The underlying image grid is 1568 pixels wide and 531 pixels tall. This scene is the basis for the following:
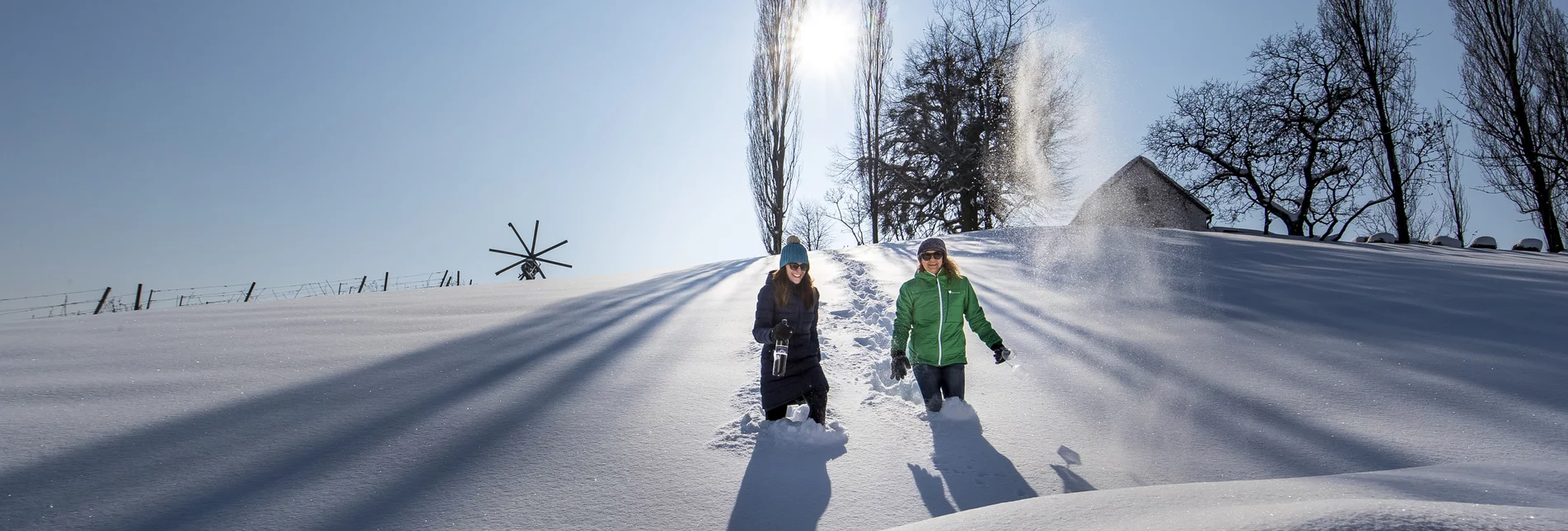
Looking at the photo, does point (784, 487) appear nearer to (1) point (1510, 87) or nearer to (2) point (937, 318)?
(2) point (937, 318)

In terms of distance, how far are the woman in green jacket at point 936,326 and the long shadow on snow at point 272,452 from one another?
2.23m

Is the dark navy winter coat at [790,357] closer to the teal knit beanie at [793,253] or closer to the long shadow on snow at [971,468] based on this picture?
the teal knit beanie at [793,253]

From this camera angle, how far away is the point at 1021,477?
3.05m

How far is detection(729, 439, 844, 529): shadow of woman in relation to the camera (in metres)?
2.62

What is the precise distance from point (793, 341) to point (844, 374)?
135cm

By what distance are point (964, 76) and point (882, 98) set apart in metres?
3.06

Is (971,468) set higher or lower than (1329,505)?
lower

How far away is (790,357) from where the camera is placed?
11.8ft

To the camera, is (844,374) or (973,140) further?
(973,140)

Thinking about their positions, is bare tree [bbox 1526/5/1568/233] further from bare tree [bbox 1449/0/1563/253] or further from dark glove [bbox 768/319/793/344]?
dark glove [bbox 768/319/793/344]

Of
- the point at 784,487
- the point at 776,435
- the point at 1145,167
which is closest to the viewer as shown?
the point at 784,487

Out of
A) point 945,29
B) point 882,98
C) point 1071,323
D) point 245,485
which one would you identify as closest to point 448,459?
point 245,485

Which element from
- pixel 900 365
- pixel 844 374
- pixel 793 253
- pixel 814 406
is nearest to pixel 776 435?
pixel 814 406

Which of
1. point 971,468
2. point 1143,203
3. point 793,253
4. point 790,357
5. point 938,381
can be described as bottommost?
point 971,468
